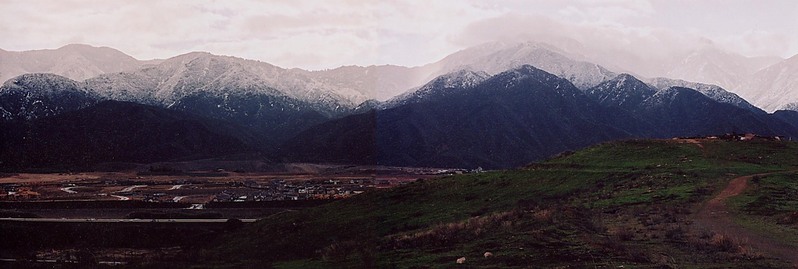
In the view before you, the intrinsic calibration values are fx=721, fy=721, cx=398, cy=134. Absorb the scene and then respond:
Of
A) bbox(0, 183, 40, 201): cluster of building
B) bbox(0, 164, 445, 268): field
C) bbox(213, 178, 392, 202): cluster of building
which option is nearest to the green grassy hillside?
bbox(0, 164, 445, 268): field

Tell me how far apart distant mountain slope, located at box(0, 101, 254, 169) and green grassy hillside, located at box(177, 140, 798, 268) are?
5035 inches

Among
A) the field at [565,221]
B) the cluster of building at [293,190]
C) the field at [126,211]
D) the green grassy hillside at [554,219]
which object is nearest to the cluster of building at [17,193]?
the field at [126,211]

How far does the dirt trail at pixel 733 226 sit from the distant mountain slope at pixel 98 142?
147 metres

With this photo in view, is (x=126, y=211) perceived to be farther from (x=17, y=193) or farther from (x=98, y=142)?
(x=98, y=142)

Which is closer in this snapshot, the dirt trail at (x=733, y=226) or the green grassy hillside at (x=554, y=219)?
the dirt trail at (x=733, y=226)

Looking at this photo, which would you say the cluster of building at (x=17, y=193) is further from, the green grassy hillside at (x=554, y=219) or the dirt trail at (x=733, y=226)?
the dirt trail at (x=733, y=226)

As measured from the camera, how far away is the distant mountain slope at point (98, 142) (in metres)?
166

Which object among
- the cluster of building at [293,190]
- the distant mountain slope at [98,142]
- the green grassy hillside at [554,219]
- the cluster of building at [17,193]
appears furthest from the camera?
the distant mountain slope at [98,142]

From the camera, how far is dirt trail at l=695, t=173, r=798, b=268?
73.9 ft

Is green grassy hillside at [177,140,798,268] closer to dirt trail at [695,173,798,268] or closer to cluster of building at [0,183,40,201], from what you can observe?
dirt trail at [695,173,798,268]

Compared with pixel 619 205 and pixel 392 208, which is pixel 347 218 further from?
pixel 619 205

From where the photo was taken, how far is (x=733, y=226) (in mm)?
28219

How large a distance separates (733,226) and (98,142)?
180 m

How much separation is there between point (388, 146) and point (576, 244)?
165386 mm
